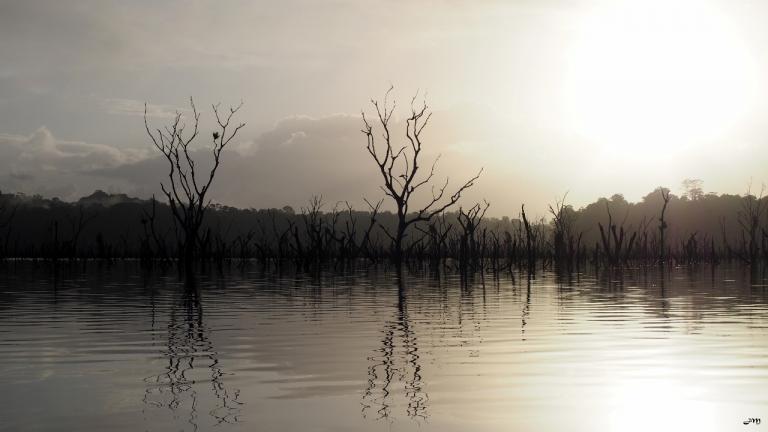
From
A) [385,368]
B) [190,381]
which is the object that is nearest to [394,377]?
[385,368]

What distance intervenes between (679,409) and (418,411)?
1443 mm

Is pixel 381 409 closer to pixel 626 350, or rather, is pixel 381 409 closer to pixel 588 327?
pixel 626 350

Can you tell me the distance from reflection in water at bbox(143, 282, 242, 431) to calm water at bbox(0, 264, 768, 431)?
0.02m

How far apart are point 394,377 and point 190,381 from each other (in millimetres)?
1351

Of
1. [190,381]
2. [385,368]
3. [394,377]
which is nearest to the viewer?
[190,381]

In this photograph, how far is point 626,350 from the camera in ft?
24.4

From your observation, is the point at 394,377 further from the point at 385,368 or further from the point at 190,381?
the point at 190,381

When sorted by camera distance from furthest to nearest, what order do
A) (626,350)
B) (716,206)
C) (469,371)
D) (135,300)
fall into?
(716,206)
(135,300)
(626,350)
(469,371)

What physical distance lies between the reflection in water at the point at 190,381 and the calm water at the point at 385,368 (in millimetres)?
18

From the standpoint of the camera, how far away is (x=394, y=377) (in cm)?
600

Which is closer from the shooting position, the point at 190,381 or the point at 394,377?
the point at 190,381

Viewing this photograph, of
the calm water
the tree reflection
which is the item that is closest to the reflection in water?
the calm water

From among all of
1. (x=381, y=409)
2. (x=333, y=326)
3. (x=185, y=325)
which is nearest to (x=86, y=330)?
(x=185, y=325)

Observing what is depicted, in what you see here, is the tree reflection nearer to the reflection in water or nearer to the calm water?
the calm water
